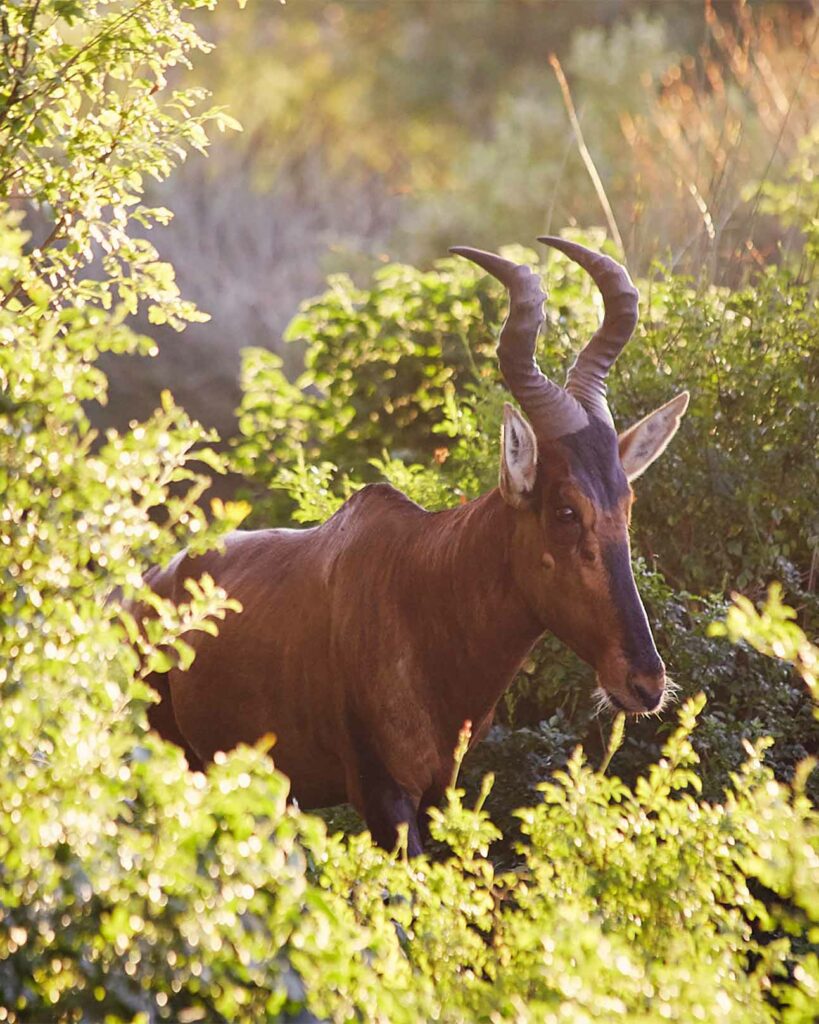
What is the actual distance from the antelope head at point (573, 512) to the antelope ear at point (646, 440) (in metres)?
0.03

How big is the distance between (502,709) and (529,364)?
200 centimetres

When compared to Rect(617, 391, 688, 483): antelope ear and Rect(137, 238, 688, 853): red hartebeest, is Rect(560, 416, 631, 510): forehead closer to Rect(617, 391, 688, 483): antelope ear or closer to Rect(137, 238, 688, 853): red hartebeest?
Rect(137, 238, 688, 853): red hartebeest

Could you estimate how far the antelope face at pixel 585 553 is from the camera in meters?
4.71

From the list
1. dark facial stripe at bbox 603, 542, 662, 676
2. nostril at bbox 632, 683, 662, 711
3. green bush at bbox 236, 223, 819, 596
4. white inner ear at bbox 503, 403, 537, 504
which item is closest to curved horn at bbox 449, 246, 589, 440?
white inner ear at bbox 503, 403, 537, 504

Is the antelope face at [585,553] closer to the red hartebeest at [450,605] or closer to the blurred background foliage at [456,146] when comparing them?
the red hartebeest at [450,605]

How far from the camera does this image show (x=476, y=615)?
505cm

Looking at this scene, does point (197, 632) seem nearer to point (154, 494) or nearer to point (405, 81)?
point (154, 494)

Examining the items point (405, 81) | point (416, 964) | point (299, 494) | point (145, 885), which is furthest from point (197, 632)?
point (405, 81)

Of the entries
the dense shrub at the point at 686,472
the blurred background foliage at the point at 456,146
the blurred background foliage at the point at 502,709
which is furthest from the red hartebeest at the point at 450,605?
the blurred background foliage at the point at 456,146

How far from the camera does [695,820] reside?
3.59 meters

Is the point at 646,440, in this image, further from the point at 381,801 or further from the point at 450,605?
the point at 381,801

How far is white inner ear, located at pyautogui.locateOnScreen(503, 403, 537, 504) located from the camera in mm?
4770

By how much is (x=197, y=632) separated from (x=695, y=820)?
106 inches

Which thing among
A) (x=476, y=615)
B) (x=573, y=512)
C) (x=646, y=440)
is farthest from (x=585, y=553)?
(x=646, y=440)
